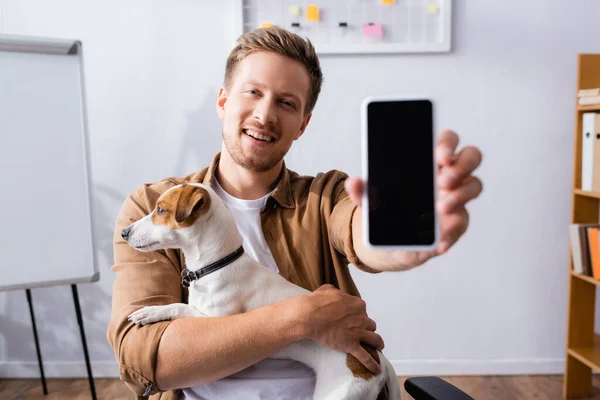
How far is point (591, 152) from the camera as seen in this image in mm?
2240

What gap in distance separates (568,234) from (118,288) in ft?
7.69

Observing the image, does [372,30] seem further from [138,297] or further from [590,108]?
[138,297]

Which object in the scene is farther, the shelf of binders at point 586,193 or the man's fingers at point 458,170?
the shelf of binders at point 586,193

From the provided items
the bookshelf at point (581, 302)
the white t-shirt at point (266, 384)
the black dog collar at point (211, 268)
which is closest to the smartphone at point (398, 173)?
the black dog collar at point (211, 268)

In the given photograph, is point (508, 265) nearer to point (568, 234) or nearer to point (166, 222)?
point (568, 234)

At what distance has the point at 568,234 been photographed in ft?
8.52

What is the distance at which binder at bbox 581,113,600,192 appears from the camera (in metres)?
2.21

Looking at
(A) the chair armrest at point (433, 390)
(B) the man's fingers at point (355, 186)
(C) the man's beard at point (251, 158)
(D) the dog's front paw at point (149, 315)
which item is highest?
(C) the man's beard at point (251, 158)

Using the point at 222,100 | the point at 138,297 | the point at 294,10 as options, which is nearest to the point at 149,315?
the point at 138,297

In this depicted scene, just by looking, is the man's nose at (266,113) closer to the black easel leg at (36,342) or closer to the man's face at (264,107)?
the man's face at (264,107)

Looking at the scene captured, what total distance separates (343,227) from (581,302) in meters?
1.99

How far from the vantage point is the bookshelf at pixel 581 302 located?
7.58ft

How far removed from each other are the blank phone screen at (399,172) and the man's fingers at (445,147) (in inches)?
0.8

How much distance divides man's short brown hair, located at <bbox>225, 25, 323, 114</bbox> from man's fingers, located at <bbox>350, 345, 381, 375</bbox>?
17.1 inches
